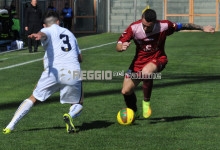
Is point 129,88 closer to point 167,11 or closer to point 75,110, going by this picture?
point 75,110

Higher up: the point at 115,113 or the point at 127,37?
the point at 127,37

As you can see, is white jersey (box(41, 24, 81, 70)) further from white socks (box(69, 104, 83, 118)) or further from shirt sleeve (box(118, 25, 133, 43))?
shirt sleeve (box(118, 25, 133, 43))

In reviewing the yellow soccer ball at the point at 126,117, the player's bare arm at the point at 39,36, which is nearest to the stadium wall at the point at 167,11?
the yellow soccer ball at the point at 126,117

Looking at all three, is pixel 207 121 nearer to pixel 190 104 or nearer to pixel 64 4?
pixel 190 104

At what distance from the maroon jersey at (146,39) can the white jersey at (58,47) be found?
106 cm

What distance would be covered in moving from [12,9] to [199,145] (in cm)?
2363

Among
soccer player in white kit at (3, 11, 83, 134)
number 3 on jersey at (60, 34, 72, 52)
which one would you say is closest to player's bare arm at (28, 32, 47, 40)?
soccer player in white kit at (3, 11, 83, 134)

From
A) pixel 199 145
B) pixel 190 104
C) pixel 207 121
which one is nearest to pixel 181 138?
pixel 199 145

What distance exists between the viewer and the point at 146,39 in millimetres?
10469

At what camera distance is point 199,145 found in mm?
8703

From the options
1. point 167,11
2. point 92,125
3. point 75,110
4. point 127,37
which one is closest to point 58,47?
point 75,110

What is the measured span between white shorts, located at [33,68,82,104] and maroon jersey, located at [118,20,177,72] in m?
1.20

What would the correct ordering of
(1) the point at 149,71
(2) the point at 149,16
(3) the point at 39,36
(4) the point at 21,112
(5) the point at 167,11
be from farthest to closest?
(5) the point at 167,11
(1) the point at 149,71
(2) the point at 149,16
(4) the point at 21,112
(3) the point at 39,36

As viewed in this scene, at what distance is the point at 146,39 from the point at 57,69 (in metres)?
1.69
